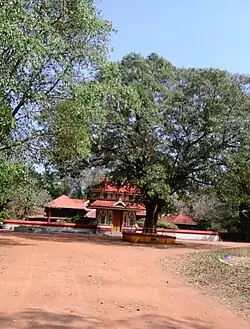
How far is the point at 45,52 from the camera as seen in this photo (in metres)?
12.7

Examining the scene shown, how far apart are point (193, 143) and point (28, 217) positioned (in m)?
22.3

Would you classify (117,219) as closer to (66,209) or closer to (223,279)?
(66,209)

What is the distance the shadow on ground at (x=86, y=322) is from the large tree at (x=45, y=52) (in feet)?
25.2

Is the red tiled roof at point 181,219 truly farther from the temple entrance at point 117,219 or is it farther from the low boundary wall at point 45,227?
the low boundary wall at point 45,227

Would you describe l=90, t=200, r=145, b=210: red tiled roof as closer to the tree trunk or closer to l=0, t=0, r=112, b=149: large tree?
the tree trunk

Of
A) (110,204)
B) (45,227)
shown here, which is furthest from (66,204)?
(45,227)

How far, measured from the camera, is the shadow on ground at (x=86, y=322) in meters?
5.18

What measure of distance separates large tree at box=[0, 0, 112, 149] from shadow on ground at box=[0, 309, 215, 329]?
7673 mm

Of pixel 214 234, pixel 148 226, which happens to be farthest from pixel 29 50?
pixel 214 234

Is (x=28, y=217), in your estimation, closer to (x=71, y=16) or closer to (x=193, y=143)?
(x=193, y=143)

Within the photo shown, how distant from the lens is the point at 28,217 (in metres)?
40.5

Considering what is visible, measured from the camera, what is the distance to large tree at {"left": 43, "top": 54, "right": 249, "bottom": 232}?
21.0m

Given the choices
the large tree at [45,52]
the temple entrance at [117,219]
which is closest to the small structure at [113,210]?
the temple entrance at [117,219]

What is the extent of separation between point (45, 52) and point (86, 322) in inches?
353
